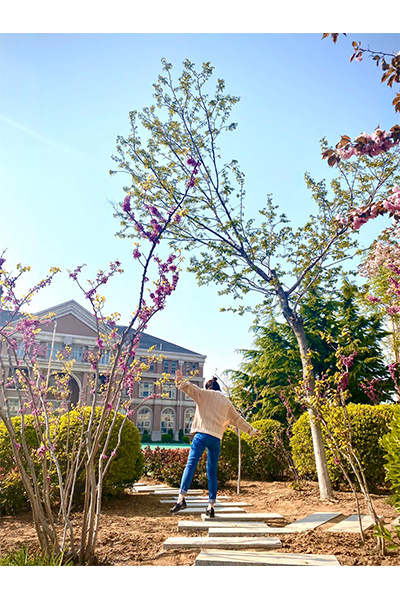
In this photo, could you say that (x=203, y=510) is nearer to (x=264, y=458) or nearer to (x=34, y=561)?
(x=34, y=561)

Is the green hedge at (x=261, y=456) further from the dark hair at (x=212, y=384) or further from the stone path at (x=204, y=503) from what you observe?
the dark hair at (x=212, y=384)

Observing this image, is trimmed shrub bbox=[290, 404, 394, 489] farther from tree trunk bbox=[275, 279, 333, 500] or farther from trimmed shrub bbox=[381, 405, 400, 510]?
trimmed shrub bbox=[381, 405, 400, 510]

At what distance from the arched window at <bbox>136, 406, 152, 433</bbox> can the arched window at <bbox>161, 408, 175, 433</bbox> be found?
1027 mm

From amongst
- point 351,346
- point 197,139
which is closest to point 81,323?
point 351,346

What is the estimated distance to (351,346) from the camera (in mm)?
10273

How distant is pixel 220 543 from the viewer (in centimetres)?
248

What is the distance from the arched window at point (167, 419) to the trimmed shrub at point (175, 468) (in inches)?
967

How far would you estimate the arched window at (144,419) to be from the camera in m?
29.5

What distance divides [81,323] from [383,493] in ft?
78.0

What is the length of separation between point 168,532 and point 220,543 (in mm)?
629

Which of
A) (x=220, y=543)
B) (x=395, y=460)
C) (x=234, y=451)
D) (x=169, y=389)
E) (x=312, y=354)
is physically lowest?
(x=220, y=543)

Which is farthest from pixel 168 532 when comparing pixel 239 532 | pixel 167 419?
pixel 167 419

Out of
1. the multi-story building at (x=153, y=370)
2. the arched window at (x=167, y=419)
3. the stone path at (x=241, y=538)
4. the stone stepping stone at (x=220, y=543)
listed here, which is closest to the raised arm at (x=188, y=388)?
the stone path at (x=241, y=538)
